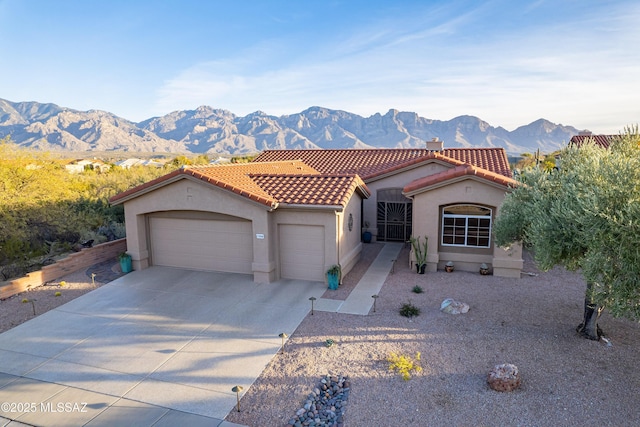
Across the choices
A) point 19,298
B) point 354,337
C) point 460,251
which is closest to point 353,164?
point 460,251

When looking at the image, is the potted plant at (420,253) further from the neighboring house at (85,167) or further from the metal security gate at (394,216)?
the neighboring house at (85,167)

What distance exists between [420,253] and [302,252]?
4451 mm

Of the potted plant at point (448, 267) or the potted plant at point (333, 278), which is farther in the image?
the potted plant at point (448, 267)

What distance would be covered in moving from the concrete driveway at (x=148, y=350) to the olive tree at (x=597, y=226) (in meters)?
6.51

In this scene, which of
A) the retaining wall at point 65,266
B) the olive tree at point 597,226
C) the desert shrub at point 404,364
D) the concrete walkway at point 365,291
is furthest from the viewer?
the retaining wall at point 65,266

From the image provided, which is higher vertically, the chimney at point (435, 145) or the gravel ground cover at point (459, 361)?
the chimney at point (435, 145)

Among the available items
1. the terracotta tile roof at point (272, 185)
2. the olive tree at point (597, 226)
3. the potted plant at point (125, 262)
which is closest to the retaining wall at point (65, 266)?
the potted plant at point (125, 262)

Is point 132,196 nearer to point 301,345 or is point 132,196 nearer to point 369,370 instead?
point 301,345

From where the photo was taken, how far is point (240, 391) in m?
7.71

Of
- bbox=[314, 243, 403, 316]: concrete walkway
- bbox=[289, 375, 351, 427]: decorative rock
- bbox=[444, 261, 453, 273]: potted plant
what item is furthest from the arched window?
bbox=[289, 375, 351, 427]: decorative rock

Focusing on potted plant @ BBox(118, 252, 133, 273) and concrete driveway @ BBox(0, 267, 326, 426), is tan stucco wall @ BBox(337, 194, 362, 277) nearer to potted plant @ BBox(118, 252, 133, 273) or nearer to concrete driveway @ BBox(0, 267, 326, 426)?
concrete driveway @ BBox(0, 267, 326, 426)

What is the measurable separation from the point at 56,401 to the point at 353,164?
19.0 m

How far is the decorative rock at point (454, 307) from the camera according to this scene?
11.4m

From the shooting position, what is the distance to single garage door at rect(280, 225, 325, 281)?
14.4 meters
